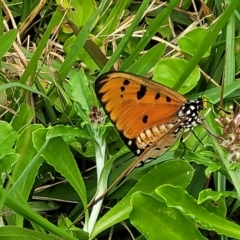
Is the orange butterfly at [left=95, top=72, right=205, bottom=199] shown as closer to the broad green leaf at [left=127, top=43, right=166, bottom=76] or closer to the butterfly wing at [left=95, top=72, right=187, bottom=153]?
the butterfly wing at [left=95, top=72, right=187, bottom=153]

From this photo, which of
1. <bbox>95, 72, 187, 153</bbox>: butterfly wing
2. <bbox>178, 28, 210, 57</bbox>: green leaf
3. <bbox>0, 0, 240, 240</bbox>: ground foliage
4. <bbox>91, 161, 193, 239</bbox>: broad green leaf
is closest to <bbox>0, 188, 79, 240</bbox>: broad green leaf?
<bbox>0, 0, 240, 240</bbox>: ground foliage

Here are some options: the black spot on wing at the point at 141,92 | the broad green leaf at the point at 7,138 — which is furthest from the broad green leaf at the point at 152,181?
the broad green leaf at the point at 7,138

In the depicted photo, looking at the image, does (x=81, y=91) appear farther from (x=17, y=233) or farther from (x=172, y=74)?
(x=17, y=233)

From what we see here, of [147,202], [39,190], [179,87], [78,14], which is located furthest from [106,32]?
[147,202]

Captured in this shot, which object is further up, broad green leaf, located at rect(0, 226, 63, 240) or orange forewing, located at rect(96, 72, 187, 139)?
orange forewing, located at rect(96, 72, 187, 139)

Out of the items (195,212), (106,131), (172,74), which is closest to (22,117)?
(106,131)

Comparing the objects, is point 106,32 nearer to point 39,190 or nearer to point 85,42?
point 85,42
